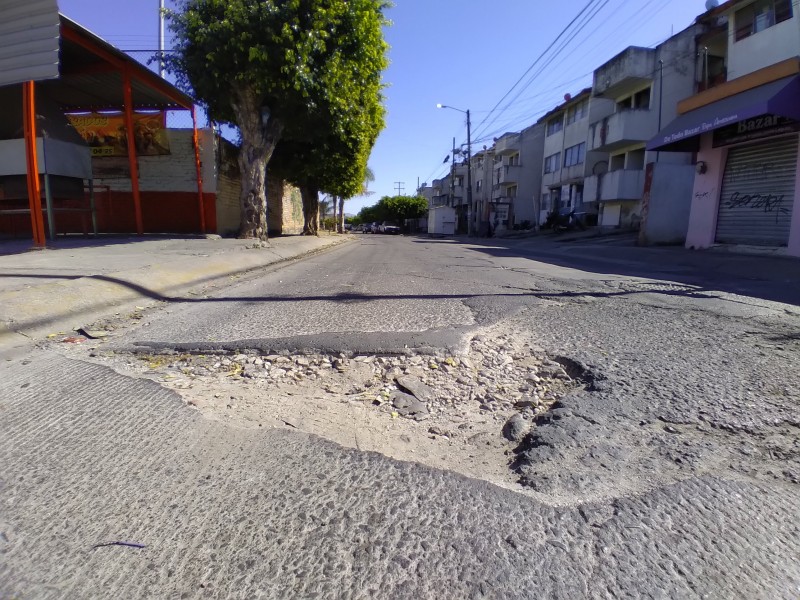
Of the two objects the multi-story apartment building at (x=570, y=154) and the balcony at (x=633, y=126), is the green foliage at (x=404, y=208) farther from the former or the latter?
the balcony at (x=633, y=126)

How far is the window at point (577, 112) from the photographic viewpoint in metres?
31.8

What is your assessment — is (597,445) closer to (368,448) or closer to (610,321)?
(368,448)

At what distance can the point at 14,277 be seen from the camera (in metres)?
5.54

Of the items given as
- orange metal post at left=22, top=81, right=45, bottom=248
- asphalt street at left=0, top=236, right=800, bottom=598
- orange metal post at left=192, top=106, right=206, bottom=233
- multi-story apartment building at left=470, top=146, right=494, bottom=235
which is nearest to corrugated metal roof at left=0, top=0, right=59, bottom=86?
orange metal post at left=22, top=81, right=45, bottom=248

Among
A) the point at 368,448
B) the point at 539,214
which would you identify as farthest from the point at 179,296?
the point at 539,214

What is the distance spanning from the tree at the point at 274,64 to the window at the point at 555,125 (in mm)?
25383

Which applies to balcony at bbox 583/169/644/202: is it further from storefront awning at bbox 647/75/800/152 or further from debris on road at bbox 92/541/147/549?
debris on road at bbox 92/541/147/549

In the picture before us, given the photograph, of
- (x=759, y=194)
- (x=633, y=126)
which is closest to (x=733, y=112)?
(x=759, y=194)

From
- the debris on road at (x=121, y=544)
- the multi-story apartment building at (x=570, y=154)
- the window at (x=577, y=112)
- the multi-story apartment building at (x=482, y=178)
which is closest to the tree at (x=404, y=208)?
the multi-story apartment building at (x=482, y=178)

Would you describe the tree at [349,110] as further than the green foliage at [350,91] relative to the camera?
Yes

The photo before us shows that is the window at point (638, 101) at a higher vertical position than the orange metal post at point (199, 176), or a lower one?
higher

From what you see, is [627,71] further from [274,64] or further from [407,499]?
[407,499]

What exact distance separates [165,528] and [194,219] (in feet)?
56.9

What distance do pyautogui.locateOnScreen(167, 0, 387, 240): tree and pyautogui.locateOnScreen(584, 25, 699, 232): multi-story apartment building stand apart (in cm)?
1471
